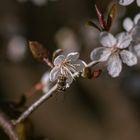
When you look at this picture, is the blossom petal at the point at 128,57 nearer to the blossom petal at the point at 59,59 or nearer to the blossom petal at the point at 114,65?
the blossom petal at the point at 114,65

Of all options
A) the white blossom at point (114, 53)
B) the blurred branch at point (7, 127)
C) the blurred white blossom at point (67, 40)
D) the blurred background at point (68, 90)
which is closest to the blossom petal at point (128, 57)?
the white blossom at point (114, 53)

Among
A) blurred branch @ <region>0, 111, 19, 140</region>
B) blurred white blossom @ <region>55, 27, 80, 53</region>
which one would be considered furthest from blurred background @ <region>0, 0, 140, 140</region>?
blurred branch @ <region>0, 111, 19, 140</region>

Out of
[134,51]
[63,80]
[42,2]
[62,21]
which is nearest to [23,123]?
[63,80]

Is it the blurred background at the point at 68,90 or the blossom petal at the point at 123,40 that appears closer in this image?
the blossom petal at the point at 123,40

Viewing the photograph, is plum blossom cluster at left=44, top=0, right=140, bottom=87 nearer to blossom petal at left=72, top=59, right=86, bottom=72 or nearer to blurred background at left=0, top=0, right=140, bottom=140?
blossom petal at left=72, top=59, right=86, bottom=72

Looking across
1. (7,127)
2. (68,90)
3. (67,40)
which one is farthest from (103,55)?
(68,90)

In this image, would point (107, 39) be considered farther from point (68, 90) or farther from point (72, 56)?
point (68, 90)

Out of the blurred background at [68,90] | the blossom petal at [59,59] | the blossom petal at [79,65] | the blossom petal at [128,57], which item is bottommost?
the blurred background at [68,90]

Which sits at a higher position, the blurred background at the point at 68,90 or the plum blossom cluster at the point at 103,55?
the plum blossom cluster at the point at 103,55
